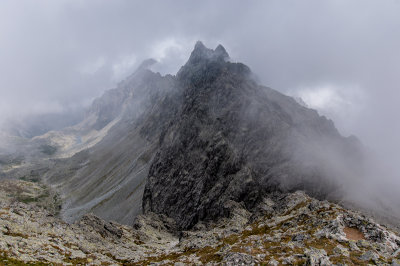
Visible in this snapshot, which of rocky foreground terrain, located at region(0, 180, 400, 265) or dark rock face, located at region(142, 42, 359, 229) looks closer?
rocky foreground terrain, located at region(0, 180, 400, 265)

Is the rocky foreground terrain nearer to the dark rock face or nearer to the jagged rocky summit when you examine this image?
the jagged rocky summit

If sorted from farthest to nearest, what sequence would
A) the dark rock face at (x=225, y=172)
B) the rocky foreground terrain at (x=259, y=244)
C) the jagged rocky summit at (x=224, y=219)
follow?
the dark rock face at (x=225, y=172) < the jagged rocky summit at (x=224, y=219) < the rocky foreground terrain at (x=259, y=244)

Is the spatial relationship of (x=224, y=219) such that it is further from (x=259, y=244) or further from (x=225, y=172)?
(x=259, y=244)

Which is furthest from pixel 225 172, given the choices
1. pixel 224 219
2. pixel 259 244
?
pixel 259 244

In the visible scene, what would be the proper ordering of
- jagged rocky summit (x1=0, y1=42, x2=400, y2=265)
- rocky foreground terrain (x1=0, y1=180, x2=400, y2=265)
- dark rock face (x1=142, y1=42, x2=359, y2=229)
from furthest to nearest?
dark rock face (x1=142, y1=42, x2=359, y2=229) < jagged rocky summit (x1=0, y1=42, x2=400, y2=265) < rocky foreground terrain (x1=0, y1=180, x2=400, y2=265)

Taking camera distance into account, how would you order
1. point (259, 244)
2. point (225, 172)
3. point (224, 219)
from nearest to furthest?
point (259, 244) < point (224, 219) < point (225, 172)

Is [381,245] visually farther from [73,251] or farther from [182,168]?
[182,168]

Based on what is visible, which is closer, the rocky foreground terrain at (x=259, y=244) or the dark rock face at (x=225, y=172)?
the rocky foreground terrain at (x=259, y=244)

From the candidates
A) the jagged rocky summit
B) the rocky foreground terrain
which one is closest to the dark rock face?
the jagged rocky summit

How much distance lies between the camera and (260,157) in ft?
605

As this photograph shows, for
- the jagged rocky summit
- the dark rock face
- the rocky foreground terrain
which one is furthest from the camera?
the dark rock face

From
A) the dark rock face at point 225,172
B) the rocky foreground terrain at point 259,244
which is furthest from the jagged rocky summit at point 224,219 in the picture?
Answer: the dark rock face at point 225,172

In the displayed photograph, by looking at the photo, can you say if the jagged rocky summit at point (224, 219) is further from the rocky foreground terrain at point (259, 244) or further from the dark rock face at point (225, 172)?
the dark rock face at point (225, 172)

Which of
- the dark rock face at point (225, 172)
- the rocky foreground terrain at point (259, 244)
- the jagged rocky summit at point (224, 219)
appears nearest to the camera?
the rocky foreground terrain at point (259, 244)
